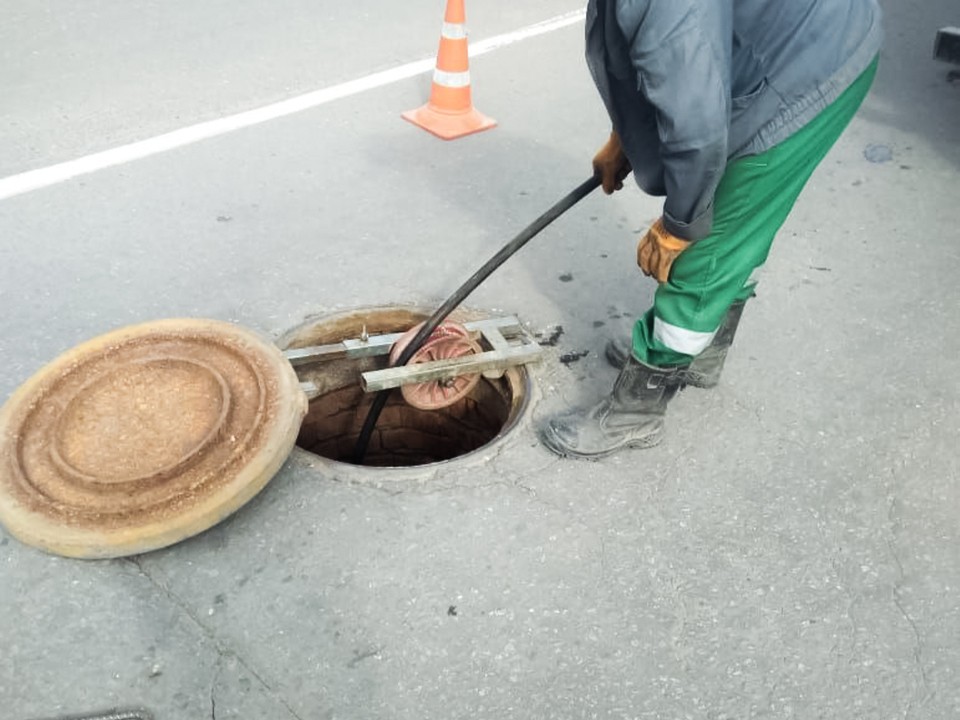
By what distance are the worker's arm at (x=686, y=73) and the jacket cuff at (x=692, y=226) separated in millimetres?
155

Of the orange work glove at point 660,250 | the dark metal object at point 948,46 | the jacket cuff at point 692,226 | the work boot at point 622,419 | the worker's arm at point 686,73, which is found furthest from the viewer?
the dark metal object at point 948,46

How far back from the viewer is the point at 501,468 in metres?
2.56

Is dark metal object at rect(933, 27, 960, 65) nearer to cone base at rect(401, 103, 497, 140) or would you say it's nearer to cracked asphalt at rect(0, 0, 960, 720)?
cracked asphalt at rect(0, 0, 960, 720)

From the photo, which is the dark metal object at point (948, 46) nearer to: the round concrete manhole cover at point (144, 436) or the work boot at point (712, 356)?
the work boot at point (712, 356)

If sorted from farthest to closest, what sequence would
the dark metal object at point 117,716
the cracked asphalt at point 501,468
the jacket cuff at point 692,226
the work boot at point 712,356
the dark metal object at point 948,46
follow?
the dark metal object at point 948,46 < the work boot at point 712,356 < the jacket cuff at point 692,226 < the cracked asphalt at point 501,468 < the dark metal object at point 117,716

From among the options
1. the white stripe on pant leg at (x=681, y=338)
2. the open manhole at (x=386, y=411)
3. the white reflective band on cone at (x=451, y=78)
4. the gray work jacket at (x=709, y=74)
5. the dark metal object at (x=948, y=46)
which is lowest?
the open manhole at (x=386, y=411)

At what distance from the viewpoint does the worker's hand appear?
252 cm

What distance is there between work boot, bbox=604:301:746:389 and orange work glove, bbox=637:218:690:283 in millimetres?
491

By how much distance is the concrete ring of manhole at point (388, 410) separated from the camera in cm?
295

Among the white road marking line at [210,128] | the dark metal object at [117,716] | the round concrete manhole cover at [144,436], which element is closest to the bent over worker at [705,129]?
the round concrete manhole cover at [144,436]

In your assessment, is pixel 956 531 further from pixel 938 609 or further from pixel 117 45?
pixel 117 45

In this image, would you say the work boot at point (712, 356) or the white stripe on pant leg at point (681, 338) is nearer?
the white stripe on pant leg at point (681, 338)

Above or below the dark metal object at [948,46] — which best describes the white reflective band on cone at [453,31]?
above

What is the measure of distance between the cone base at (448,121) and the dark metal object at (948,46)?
290 centimetres
